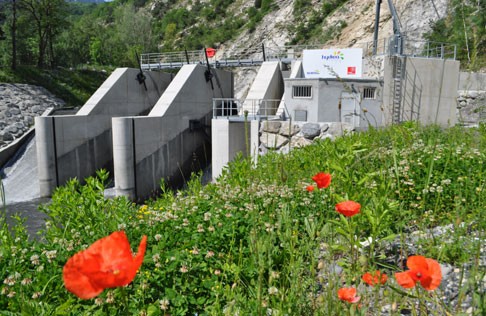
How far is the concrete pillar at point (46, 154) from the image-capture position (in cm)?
1446

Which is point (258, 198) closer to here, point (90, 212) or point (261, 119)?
point (90, 212)

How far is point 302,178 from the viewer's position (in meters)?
4.68

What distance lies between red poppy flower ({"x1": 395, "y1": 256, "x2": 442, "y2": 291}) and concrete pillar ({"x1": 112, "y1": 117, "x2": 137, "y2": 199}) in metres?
13.5

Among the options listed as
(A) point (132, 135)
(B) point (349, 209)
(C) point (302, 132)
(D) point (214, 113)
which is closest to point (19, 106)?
(A) point (132, 135)

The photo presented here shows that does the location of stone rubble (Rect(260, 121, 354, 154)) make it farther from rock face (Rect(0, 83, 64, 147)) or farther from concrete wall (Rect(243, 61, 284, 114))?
rock face (Rect(0, 83, 64, 147))

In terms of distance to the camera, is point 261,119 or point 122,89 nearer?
point 261,119

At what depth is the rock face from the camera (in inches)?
708

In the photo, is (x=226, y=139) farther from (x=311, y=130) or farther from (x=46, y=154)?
(x=46, y=154)

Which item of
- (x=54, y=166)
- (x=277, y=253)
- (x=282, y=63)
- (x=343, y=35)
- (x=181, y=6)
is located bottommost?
(x=54, y=166)

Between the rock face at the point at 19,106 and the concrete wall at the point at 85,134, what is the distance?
4031 mm

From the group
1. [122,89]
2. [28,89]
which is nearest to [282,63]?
A: [122,89]

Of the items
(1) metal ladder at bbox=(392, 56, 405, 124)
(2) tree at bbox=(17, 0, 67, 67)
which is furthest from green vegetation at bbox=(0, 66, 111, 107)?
(1) metal ladder at bbox=(392, 56, 405, 124)

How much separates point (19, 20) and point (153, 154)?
24.0 meters

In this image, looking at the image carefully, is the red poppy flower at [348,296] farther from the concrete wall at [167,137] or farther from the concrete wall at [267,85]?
the concrete wall at [267,85]
